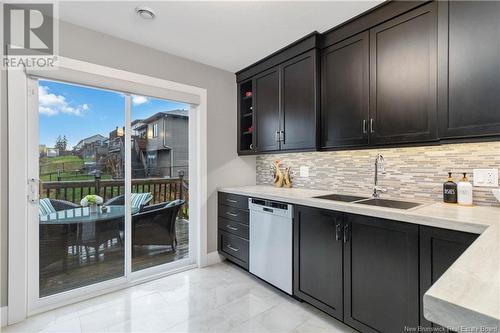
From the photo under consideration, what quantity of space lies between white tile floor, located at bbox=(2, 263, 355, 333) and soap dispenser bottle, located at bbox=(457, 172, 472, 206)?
4.19ft

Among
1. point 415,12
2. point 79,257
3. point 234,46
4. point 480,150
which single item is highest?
point 234,46

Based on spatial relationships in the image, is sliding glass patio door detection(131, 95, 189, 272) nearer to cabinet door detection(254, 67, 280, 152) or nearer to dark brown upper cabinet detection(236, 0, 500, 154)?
cabinet door detection(254, 67, 280, 152)

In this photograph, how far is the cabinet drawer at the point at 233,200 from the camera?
279 centimetres

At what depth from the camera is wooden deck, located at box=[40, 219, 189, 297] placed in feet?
7.39

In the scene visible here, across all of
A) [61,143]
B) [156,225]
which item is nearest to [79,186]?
[61,143]

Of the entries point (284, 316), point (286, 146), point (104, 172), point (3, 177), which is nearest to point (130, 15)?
point (104, 172)

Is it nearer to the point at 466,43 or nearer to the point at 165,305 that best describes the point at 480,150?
the point at 466,43

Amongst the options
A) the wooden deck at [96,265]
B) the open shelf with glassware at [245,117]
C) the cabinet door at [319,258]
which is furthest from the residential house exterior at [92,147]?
the cabinet door at [319,258]

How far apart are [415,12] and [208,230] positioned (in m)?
2.95

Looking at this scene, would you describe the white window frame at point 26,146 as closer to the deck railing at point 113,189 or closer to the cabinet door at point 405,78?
the deck railing at point 113,189

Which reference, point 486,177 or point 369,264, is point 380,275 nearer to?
point 369,264

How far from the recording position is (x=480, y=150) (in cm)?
173

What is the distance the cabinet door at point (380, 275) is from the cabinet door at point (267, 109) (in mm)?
1387

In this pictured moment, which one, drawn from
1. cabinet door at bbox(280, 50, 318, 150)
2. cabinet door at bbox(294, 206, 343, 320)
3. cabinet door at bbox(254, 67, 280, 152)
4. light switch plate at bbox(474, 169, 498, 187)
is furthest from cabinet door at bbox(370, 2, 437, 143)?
cabinet door at bbox(254, 67, 280, 152)
